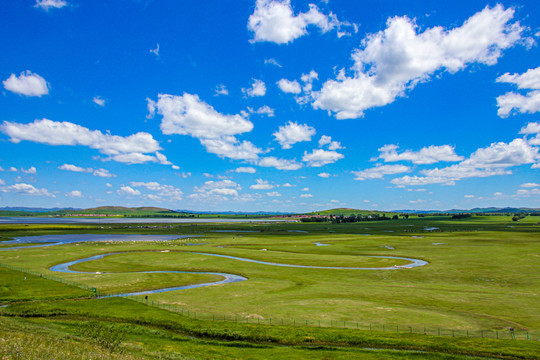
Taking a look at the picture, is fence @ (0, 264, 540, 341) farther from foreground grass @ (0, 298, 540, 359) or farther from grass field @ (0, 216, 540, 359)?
foreground grass @ (0, 298, 540, 359)

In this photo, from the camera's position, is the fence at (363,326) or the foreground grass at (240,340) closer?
the foreground grass at (240,340)

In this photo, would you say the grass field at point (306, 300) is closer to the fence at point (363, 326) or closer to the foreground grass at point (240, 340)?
the foreground grass at point (240, 340)

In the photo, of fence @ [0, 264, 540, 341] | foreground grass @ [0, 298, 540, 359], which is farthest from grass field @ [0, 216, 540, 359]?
fence @ [0, 264, 540, 341]

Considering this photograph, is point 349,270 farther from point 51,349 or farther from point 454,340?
point 51,349

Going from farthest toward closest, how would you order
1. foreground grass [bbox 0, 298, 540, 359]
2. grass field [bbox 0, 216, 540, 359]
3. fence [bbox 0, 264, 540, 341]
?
fence [bbox 0, 264, 540, 341] → grass field [bbox 0, 216, 540, 359] → foreground grass [bbox 0, 298, 540, 359]

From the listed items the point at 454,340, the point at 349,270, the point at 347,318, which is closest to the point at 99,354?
the point at 347,318

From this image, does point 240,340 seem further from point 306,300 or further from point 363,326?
point 306,300

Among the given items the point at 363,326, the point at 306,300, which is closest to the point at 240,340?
the point at 363,326

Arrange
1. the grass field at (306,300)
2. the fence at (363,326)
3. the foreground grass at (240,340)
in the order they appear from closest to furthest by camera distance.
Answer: the foreground grass at (240,340)
the grass field at (306,300)
the fence at (363,326)

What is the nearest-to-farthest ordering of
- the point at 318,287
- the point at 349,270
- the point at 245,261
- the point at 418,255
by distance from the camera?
the point at 318,287 < the point at 349,270 < the point at 245,261 < the point at 418,255

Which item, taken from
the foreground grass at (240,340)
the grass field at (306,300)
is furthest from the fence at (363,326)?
the foreground grass at (240,340)

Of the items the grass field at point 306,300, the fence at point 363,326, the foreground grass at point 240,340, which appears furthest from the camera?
the fence at point 363,326
